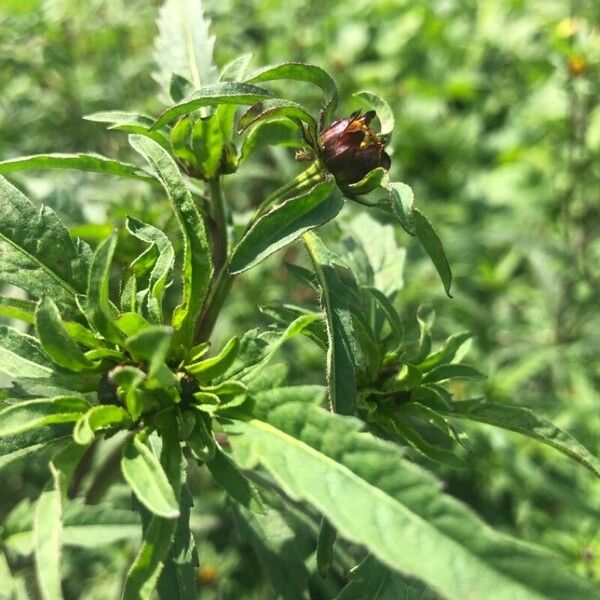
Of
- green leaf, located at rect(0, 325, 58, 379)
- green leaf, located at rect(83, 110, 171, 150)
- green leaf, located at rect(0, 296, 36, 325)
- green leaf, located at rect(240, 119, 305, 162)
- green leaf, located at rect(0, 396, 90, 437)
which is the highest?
green leaf, located at rect(83, 110, 171, 150)

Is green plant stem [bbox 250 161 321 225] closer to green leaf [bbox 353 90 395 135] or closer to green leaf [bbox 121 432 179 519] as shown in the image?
green leaf [bbox 353 90 395 135]

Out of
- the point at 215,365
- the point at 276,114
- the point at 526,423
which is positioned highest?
the point at 276,114

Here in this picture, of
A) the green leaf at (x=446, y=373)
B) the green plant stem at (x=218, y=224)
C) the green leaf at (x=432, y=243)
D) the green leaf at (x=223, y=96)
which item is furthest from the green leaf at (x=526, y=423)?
the green leaf at (x=223, y=96)

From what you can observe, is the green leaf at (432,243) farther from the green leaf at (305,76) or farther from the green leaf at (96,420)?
the green leaf at (96,420)

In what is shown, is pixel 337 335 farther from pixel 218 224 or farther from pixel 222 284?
pixel 218 224

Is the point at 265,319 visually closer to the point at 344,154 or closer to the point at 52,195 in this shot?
the point at 52,195

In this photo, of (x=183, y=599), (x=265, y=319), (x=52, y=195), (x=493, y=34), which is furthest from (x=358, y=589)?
(x=493, y=34)

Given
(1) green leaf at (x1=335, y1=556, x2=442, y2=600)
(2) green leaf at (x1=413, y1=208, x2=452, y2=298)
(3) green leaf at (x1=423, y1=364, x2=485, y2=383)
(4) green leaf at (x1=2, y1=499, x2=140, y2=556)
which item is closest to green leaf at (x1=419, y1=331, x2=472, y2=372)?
(3) green leaf at (x1=423, y1=364, x2=485, y2=383)

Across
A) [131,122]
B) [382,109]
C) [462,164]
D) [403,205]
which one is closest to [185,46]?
[131,122]
